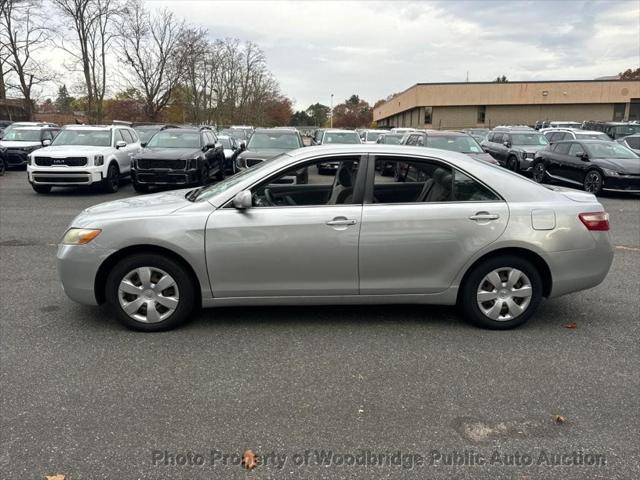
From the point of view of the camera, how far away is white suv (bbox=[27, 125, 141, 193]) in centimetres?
1270

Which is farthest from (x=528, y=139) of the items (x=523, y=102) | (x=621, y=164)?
(x=523, y=102)

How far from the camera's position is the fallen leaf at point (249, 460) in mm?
2662

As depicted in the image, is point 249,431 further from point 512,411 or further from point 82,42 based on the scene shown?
point 82,42

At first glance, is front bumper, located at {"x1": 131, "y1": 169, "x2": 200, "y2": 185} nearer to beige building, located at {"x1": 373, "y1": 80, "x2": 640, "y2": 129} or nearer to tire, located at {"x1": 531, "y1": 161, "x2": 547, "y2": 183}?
tire, located at {"x1": 531, "y1": 161, "x2": 547, "y2": 183}

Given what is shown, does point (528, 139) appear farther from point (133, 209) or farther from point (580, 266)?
point (133, 209)

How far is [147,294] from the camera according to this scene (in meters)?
4.25

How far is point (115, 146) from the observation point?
Result: 14141 mm

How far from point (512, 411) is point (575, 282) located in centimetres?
178

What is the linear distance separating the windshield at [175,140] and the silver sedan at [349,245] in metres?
10.3

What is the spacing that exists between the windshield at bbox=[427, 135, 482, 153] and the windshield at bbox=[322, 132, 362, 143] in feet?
19.0

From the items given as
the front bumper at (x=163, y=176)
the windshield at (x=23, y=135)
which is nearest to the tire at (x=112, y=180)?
the front bumper at (x=163, y=176)

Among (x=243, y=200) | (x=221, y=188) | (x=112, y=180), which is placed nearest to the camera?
(x=243, y=200)

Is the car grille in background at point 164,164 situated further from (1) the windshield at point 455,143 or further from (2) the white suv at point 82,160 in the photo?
(1) the windshield at point 455,143

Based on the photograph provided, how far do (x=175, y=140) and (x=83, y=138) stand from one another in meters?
2.47
